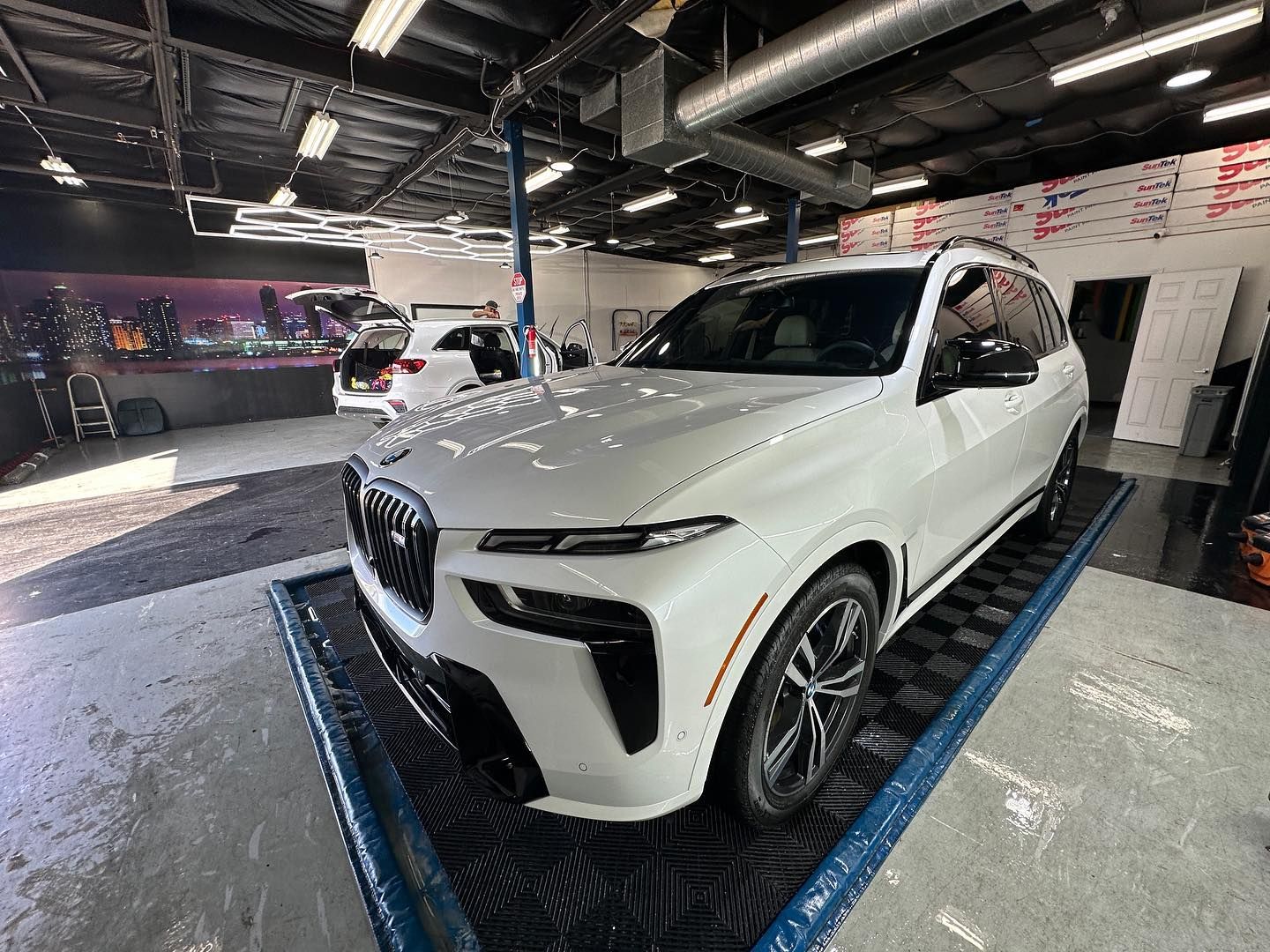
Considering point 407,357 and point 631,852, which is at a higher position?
point 407,357

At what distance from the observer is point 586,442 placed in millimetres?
1282

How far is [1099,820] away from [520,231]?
6.78m

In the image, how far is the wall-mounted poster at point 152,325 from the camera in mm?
8297

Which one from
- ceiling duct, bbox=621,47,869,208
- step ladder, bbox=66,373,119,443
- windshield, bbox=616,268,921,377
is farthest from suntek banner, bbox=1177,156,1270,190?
step ladder, bbox=66,373,119,443

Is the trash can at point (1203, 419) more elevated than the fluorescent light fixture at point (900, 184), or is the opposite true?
the fluorescent light fixture at point (900, 184)

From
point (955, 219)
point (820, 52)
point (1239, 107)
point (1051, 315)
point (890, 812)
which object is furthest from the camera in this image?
point (955, 219)

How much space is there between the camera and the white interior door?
639 centimetres

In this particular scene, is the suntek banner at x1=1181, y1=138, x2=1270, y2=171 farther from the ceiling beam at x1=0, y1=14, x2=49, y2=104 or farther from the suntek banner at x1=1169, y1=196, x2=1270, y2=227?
the ceiling beam at x1=0, y1=14, x2=49, y2=104

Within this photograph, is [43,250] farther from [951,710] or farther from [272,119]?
[951,710]

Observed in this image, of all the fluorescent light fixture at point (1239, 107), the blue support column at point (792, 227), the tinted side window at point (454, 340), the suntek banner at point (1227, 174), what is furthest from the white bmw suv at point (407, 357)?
the suntek banner at point (1227, 174)

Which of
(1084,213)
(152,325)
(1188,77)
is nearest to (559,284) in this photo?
(152,325)

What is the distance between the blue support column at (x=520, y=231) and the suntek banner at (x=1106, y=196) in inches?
299

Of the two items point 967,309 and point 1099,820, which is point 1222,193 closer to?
point 967,309

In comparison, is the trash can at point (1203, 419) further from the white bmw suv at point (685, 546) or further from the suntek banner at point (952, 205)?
the white bmw suv at point (685, 546)
